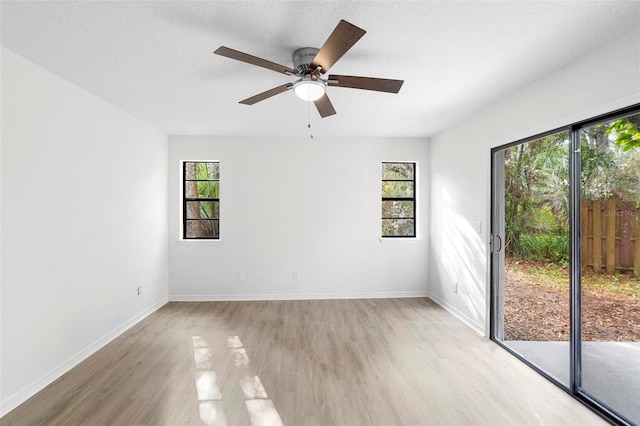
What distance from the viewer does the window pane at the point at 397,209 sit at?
16.4 ft

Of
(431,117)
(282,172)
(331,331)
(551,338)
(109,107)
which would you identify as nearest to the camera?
(551,338)

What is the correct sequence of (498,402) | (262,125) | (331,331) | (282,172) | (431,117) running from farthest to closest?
(282,172), (262,125), (431,117), (331,331), (498,402)

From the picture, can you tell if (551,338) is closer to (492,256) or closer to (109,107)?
(492,256)

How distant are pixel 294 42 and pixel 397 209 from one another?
340cm

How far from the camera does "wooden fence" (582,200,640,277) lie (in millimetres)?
2010

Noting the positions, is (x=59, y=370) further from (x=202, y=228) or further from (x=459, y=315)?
(x=459, y=315)

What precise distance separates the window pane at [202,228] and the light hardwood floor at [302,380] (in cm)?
142

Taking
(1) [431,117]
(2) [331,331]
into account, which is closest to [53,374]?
(2) [331,331]

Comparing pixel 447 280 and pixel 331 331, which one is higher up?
pixel 447 280

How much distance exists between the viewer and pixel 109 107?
331cm

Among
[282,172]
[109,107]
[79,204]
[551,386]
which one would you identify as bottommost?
[551,386]

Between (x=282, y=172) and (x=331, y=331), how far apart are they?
2417mm

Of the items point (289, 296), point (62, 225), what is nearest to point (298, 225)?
point (289, 296)

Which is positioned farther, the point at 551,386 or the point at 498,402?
the point at 551,386
